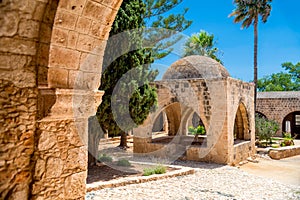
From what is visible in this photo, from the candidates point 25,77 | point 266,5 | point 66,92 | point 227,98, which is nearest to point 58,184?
point 66,92

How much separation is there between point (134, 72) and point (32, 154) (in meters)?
6.16

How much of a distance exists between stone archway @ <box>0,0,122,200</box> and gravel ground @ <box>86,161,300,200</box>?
318cm

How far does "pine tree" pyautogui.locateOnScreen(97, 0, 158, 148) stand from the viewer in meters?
7.54

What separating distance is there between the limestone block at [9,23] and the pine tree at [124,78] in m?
5.47

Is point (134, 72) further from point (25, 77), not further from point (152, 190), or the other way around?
point (25, 77)

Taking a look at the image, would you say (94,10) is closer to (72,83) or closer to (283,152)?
(72,83)

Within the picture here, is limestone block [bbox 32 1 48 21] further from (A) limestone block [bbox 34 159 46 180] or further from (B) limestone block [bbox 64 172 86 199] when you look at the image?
(B) limestone block [bbox 64 172 86 199]

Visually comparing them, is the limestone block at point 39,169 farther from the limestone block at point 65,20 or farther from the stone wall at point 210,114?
the stone wall at point 210,114

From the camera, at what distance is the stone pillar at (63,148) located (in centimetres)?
217

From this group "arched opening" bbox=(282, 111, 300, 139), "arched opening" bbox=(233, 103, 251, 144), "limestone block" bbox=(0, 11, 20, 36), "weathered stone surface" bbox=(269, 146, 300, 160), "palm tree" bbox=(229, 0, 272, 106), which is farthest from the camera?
"arched opening" bbox=(282, 111, 300, 139)

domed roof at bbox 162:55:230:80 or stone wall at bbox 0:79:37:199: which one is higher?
domed roof at bbox 162:55:230:80

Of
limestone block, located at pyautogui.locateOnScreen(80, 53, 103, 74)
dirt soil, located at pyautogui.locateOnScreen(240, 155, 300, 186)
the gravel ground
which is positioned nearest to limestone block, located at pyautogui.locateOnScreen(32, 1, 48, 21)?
limestone block, located at pyautogui.locateOnScreen(80, 53, 103, 74)

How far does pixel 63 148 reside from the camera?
91.0 inches

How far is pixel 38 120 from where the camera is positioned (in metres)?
2.16
